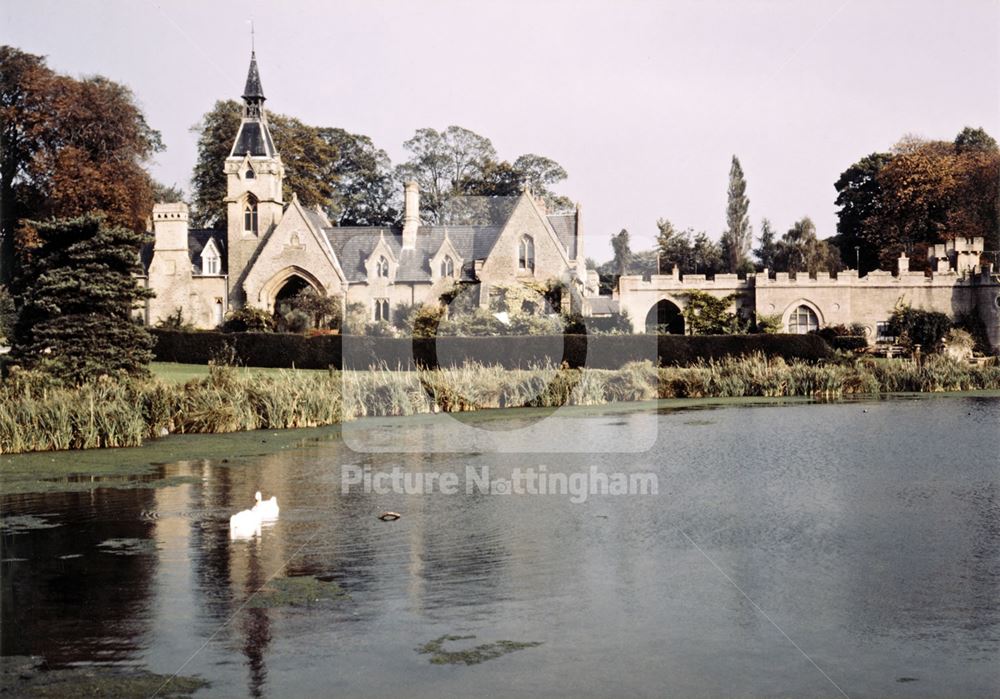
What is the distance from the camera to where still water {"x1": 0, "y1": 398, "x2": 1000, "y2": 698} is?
7.10 m

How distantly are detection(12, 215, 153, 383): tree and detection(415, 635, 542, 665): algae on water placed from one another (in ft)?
53.6

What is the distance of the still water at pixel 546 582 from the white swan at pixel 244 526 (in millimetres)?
154

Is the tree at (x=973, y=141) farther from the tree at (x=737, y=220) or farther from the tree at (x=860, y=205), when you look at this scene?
the tree at (x=737, y=220)

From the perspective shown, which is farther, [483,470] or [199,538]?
[483,470]

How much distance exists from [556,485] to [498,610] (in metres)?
6.31

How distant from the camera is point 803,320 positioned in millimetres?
54625

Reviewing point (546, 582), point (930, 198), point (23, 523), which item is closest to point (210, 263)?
point (930, 198)

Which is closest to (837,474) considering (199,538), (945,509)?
(945,509)

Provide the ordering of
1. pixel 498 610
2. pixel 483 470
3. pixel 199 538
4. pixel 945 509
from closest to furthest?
1. pixel 498 610
2. pixel 199 538
3. pixel 945 509
4. pixel 483 470

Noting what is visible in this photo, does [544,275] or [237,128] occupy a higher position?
[237,128]

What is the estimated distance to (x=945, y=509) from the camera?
12336 millimetres

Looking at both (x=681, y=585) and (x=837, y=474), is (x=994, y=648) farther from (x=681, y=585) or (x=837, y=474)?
(x=837, y=474)

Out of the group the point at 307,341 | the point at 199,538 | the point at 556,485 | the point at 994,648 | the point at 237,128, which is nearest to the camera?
the point at 994,648

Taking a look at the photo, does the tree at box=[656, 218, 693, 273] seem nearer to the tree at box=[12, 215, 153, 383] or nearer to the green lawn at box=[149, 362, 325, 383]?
the green lawn at box=[149, 362, 325, 383]
